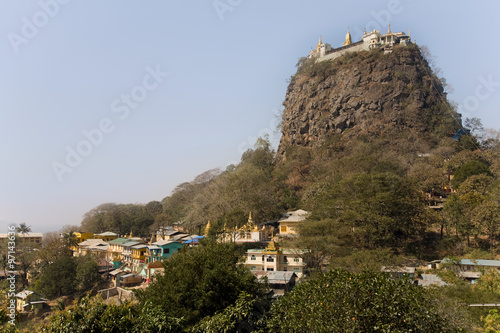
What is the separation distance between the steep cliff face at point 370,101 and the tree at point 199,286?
4264 cm

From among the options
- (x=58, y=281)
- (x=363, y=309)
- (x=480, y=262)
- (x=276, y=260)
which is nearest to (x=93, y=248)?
(x=58, y=281)

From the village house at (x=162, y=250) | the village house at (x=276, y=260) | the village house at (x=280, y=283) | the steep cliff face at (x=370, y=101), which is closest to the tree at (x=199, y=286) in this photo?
the village house at (x=280, y=283)

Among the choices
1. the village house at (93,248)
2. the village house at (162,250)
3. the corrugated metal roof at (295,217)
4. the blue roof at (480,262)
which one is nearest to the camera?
the blue roof at (480,262)

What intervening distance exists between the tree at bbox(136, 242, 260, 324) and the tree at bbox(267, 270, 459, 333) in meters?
3.51

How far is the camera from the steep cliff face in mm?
54250

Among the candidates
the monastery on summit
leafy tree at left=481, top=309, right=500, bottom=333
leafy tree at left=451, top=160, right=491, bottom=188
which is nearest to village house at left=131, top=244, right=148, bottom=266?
leafy tree at left=481, top=309, right=500, bottom=333

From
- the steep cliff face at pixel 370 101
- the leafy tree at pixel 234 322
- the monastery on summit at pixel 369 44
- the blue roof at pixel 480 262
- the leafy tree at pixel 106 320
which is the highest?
the monastery on summit at pixel 369 44

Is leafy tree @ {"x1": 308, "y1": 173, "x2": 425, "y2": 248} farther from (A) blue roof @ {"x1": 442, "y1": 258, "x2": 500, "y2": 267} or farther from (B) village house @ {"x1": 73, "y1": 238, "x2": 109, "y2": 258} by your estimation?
(B) village house @ {"x1": 73, "y1": 238, "x2": 109, "y2": 258}

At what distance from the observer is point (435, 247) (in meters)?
30.1

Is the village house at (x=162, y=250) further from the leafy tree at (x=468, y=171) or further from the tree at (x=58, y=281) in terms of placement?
the leafy tree at (x=468, y=171)

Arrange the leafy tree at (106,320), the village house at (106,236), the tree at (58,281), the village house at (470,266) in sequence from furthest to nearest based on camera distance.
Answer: the village house at (106,236) < the tree at (58,281) < the village house at (470,266) < the leafy tree at (106,320)

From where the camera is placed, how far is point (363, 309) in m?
9.91

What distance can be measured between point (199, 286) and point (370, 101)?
4889cm

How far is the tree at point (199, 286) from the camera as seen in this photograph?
13852 mm
